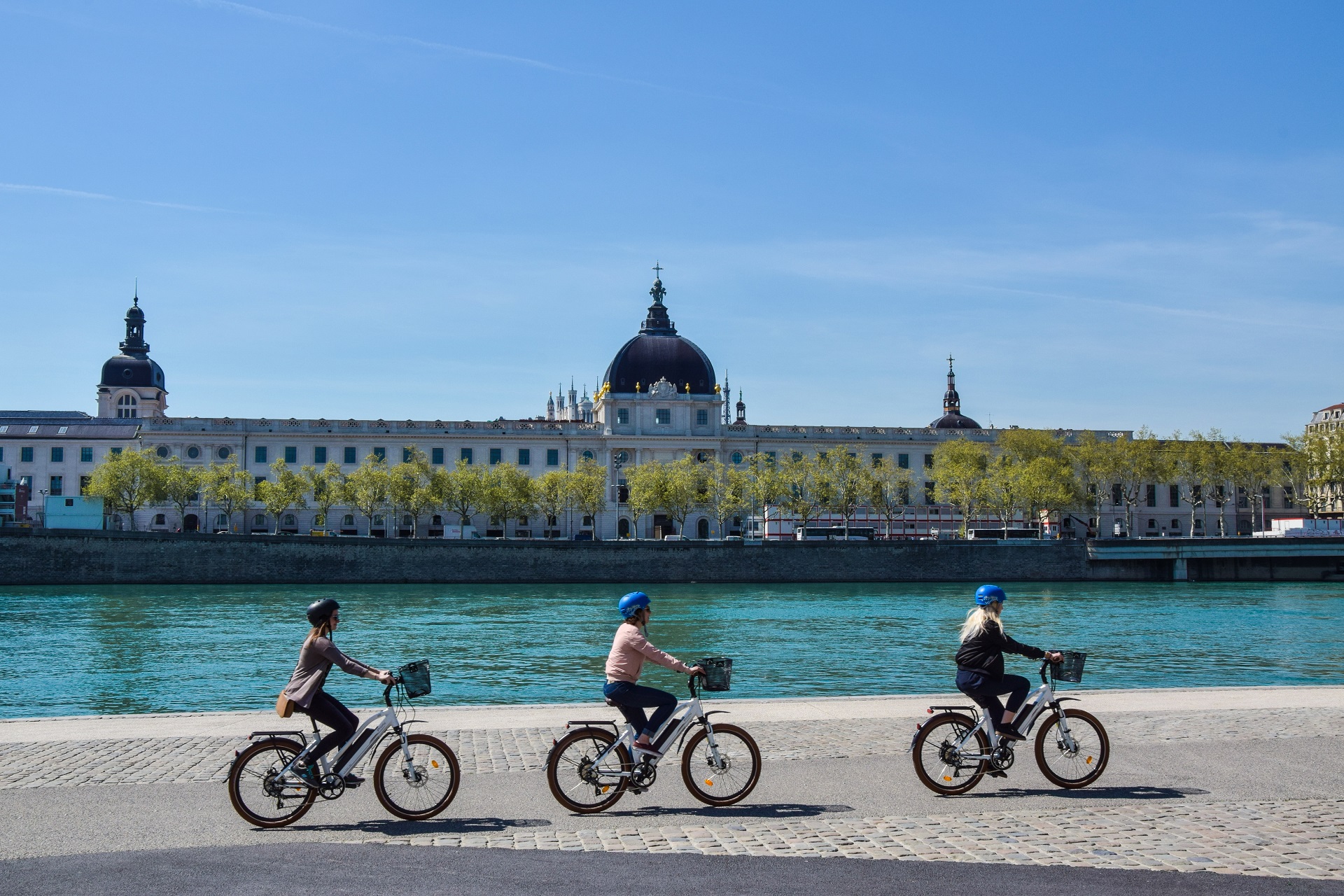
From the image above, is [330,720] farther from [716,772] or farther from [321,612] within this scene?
[716,772]

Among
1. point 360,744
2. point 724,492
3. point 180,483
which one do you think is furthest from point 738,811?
point 180,483

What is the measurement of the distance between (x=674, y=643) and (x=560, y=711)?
19.4 m

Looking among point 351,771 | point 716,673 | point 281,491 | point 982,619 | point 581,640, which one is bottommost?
point 581,640

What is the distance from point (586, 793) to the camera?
10.8 m

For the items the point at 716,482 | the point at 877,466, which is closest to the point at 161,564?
the point at 716,482

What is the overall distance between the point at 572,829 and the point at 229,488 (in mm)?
93608

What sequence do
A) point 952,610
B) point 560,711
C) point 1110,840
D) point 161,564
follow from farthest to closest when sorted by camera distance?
point 161,564
point 952,610
point 560,711
point 1110,840

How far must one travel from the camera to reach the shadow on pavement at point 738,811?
1064 cm

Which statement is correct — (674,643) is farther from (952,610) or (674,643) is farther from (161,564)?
(161,564)

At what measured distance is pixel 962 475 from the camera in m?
98.9

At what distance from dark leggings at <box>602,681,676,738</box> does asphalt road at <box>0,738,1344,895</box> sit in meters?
0.71

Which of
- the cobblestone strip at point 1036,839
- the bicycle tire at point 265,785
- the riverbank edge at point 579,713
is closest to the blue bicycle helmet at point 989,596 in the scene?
the cobblestone strip at point 1036,839

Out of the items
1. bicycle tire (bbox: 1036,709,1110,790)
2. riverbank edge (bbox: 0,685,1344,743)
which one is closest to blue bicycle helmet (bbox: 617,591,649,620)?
bicycle tire (bbox: 1036,709,1110,790)

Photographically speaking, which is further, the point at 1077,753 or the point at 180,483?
the point at 180,483
